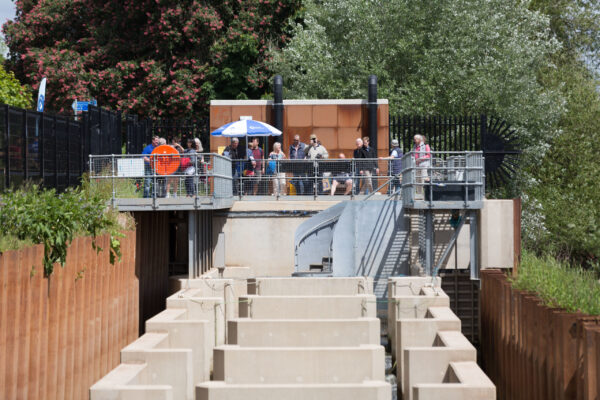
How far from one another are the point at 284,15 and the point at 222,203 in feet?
75.6

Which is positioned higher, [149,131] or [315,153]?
[149,131]

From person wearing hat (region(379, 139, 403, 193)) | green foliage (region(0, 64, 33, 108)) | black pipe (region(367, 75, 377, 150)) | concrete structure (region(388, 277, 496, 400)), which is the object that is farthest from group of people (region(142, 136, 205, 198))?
green foliage (region(0, 64, 33, 108))

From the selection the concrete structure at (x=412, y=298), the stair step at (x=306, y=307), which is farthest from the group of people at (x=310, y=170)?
the stair step at (x=306, y=307)

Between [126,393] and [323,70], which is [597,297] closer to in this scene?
[126,393]

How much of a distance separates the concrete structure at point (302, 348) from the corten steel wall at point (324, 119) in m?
8.05

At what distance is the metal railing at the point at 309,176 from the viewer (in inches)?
1086

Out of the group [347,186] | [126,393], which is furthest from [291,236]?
[126,393]

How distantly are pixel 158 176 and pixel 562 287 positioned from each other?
399 inches

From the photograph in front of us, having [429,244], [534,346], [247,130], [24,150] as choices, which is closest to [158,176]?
[24,150]

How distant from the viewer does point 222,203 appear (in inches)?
983

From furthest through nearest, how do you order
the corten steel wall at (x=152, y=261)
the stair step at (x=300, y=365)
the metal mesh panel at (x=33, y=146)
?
the corten steel wall at (x=152, y=261) → the metal mesh panel at (x=33, y=146) → the stair step at (x=300, y=365)

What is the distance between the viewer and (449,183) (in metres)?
A: 23.6

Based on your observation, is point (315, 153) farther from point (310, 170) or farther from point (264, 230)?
point (264, 230)

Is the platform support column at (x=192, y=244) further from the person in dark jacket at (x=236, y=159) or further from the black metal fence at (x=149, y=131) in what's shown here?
the black metal fence at (x=149, y=131)
